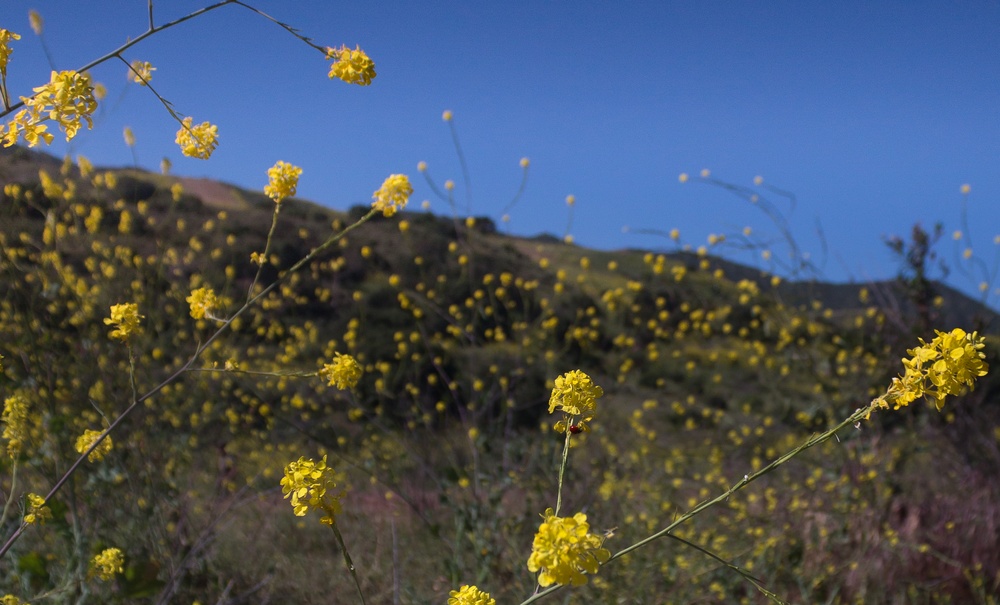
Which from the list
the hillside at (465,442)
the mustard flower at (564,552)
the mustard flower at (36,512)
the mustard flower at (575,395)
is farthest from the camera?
the hillside at (465,442)

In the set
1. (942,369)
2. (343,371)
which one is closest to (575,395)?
(942,369)

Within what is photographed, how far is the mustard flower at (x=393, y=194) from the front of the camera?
224 cm

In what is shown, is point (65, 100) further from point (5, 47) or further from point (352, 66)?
point (352, 66)

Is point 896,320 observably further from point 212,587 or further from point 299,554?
point 212,587

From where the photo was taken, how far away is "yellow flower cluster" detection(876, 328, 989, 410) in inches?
50.1

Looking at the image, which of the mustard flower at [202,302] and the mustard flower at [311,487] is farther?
the mustard flower at [202,302]

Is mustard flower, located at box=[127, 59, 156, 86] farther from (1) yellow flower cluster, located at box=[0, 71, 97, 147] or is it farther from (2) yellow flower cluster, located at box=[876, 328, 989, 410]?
(2) yellow flower cluster, located at box=[876, 328, 989, 410]

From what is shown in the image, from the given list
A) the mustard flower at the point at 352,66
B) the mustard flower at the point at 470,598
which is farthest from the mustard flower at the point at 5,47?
the mustard flower at the point at 470,598

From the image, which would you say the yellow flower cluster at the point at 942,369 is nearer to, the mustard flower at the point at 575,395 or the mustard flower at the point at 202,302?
the mustard flower at the point at 575,395

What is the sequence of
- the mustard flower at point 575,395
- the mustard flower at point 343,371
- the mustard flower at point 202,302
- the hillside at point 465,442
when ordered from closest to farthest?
the mustard flower at point 575,395 → the mustard flower at point 343,371 → the mustard flower at point 202,302 → the hillside at point 465,442

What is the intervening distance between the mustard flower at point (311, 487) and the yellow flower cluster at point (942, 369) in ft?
3.15

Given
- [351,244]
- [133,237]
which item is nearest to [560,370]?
[351,244]

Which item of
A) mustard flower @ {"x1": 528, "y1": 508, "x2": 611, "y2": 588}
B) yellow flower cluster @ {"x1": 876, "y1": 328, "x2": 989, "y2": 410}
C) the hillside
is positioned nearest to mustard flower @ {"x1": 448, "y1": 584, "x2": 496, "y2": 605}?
mustard flower @ {"x1": 528, "y1": 508, "x2": 611, "y2": 588}

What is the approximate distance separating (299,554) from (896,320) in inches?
182
